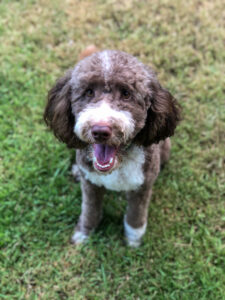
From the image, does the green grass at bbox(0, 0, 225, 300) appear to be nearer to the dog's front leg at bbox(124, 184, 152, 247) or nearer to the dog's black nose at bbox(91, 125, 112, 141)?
the dog's front leg at bbox(124, 184, 152, 247)

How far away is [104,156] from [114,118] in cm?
27

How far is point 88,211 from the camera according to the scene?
2.58m

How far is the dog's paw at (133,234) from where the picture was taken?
2650 mm

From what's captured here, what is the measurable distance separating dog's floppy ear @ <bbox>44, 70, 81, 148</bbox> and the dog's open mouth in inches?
9.6

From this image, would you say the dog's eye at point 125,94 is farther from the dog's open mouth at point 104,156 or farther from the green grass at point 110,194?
the green grass at point 110,194

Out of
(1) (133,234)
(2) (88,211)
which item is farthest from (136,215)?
(2) (88,211)

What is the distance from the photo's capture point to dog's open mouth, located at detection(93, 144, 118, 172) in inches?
75.2

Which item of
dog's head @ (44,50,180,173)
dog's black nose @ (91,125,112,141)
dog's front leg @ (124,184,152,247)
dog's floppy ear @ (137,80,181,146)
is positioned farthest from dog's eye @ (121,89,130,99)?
dog's front leg @ (124,184,152,247)

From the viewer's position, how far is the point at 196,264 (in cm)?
261

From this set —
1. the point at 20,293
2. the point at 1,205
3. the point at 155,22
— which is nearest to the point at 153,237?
the point at 20,293

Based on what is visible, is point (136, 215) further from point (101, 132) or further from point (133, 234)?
point (101, 132)

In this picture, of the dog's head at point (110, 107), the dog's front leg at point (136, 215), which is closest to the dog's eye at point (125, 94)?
the dog's head at point (110, 107)

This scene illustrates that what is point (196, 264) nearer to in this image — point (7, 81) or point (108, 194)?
point (108, 194)

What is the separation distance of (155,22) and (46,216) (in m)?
2.70
